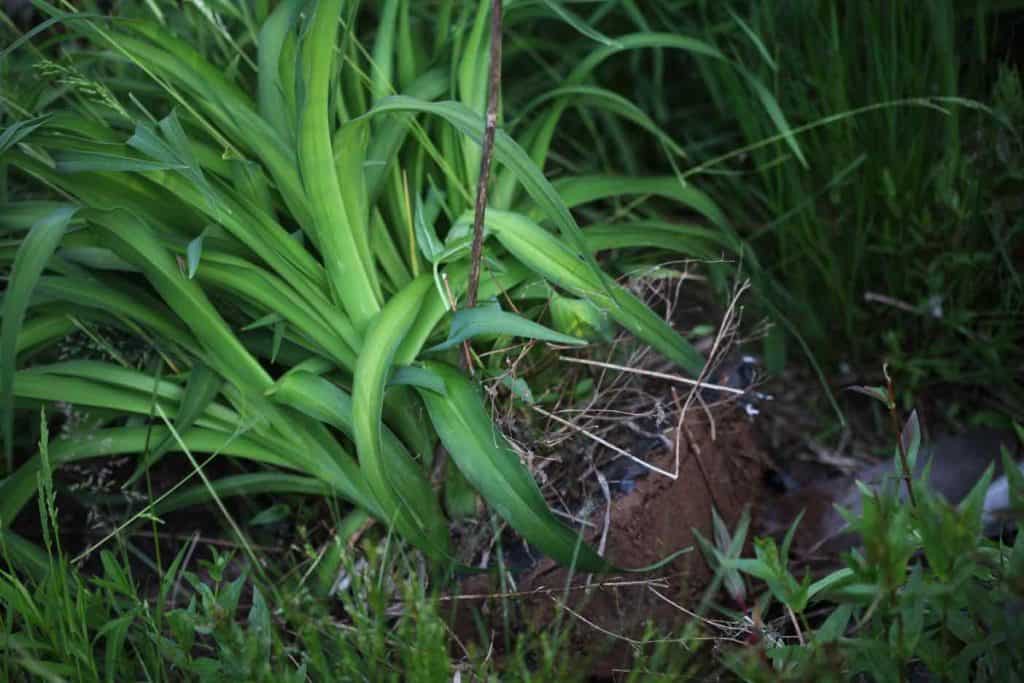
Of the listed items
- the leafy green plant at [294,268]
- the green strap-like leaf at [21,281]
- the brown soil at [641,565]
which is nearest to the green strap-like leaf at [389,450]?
the leafy green plant at [294,268]

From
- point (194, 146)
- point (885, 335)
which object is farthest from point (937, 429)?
point (194, 146)

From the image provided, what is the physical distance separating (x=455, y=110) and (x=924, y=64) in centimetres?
93

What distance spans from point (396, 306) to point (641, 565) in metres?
0.54

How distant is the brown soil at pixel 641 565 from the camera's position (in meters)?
1.44

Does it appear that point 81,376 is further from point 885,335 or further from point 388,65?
point 885,335

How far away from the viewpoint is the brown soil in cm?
144

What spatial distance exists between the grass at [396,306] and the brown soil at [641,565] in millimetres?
57

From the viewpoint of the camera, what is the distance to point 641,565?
1525 mm

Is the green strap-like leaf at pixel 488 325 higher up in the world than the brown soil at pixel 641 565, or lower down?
higher up

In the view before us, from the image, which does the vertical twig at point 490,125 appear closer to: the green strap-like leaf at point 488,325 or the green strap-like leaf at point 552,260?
the green strap-like leaf at point 488,325

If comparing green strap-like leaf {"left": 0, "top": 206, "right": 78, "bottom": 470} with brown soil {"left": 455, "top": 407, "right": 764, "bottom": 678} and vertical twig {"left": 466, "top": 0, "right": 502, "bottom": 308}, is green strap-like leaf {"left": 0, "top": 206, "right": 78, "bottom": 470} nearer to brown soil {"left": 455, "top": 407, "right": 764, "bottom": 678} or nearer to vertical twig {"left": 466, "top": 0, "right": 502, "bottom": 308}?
vertical twig {"left": 466, "top": 0, "right": 502, "bottom": 308}

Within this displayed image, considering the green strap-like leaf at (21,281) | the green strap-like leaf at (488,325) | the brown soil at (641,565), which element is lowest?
the brown soil at (641,565)

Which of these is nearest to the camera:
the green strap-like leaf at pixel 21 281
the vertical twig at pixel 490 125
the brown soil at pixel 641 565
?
the vertical twig at pixel 490 125

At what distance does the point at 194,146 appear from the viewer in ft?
5.14
